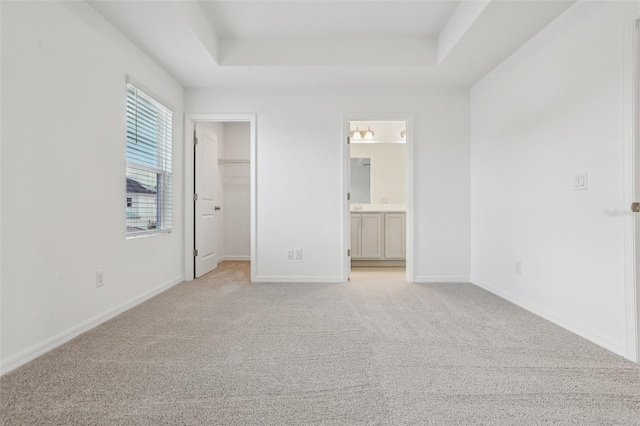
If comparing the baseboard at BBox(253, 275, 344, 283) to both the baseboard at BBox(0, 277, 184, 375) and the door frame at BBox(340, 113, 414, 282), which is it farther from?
the baseboard at BBox(0, 277, 184, 375)

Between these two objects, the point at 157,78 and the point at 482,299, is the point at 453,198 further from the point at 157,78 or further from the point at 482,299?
the point at 157,78

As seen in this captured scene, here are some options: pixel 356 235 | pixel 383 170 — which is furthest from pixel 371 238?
pixel 383 170

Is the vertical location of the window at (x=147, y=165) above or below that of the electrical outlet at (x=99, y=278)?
above

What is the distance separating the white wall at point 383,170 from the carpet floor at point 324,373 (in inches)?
121

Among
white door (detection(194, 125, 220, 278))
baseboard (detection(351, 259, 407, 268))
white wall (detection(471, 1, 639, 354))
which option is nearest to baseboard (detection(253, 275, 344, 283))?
white door (detection(194, 125, 220, 278))

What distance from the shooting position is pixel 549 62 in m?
2.51

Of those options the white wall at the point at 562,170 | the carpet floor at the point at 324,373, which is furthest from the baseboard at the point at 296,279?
the white wall at the point at 562,170

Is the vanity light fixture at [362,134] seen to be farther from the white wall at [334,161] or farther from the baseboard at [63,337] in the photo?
the baseboard at [63,337]

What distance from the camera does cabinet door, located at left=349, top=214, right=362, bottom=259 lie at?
4930mm

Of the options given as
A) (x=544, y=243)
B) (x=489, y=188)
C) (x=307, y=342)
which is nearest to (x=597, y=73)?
(x=544, y=243)

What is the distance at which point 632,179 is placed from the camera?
1.84 meters

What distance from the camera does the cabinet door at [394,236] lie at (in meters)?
4.94

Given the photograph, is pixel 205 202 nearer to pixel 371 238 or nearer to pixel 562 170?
pixel 371 238

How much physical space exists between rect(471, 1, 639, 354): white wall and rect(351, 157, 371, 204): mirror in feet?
7.64
